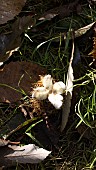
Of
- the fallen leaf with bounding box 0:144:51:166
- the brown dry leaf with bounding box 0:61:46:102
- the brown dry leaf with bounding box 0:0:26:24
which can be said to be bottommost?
the fallen leaf with bounding box 0:144:51:166

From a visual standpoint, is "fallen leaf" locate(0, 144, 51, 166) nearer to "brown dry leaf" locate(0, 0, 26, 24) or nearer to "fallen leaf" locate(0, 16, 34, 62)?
"fallen leaf" locate(0, 16, 34, 62)

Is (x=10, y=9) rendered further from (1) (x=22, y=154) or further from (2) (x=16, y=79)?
(1) (x=22, y=154)

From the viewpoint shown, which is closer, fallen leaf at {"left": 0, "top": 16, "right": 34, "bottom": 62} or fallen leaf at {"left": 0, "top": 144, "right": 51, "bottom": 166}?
fallen leaf at {"left": 0, "top": 144, "right": 51, "bottom": 166}

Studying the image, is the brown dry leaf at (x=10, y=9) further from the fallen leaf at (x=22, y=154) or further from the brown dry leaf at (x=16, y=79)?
the fallen leaf at (x=22, y=154)

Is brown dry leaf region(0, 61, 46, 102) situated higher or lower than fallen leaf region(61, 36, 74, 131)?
higher

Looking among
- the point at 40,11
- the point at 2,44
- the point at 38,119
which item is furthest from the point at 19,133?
the point at 40,11

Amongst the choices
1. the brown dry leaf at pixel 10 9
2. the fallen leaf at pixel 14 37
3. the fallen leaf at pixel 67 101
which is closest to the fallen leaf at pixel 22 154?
the fallen leaf at pixel 67 101

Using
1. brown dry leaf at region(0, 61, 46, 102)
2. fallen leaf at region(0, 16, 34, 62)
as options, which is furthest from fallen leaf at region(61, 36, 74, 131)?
fallen leaf at region(0, 16, 34, 62)

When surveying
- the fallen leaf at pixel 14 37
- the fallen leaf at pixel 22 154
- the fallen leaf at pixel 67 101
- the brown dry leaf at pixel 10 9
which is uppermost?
the brown dry leaf at pixel 10 9
